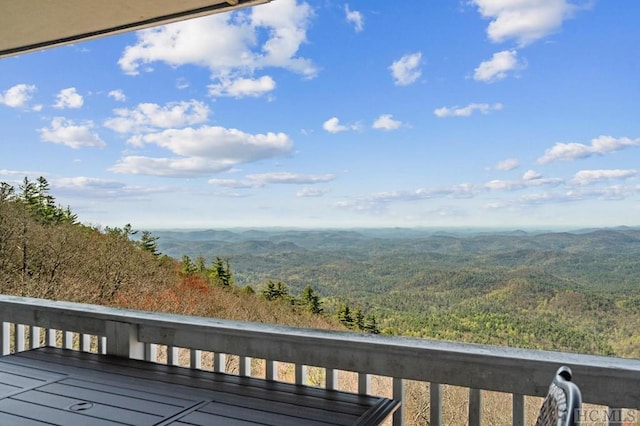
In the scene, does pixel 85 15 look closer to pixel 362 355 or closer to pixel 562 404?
pixel 362 355

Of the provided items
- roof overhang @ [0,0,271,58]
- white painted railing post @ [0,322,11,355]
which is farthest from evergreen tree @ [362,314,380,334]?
roof overhang @ [0,0,271,58]

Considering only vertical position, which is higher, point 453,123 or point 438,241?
point 453,123

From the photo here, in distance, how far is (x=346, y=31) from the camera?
21.7 ft

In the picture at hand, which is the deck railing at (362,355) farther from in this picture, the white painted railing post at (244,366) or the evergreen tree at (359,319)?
the evergreen tree at (359,319)

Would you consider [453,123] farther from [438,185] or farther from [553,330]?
[553,330]

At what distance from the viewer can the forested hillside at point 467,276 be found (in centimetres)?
322

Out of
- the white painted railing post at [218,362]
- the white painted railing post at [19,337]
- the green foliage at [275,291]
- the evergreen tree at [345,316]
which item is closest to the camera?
the white painted railing post at [218,362]

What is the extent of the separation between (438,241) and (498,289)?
2.65 feet

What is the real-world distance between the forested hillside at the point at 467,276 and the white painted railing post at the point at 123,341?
7.31 feet

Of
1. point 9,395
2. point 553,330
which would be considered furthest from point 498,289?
point 9,395

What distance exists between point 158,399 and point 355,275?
297 centimetres

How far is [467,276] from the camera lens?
395 centimetres

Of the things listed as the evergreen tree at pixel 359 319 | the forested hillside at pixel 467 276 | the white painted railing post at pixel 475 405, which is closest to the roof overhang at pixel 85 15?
the white painted railing post at pixel 475 405

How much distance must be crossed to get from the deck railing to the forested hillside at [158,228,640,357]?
197 centimetres
